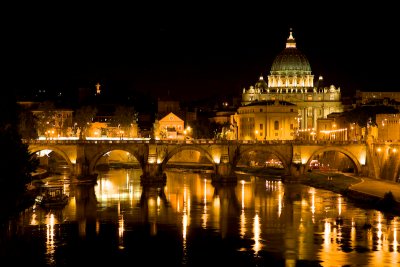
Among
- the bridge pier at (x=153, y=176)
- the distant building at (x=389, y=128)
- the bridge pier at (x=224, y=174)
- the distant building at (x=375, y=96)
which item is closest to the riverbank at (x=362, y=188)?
the distant building at (x=389, y=128)

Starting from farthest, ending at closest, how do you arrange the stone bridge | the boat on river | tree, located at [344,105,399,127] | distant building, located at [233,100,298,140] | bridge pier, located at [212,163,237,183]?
distant building, located at [233,100,298,140]
tree, located at [344,105,399,127]
bridge pier, located at [212,163,237,183]
the stone bridge
the boat on river

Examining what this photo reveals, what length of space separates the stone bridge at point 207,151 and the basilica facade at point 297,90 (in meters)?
65.6

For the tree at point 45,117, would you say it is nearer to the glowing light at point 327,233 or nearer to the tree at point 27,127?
the tree at point 27,127

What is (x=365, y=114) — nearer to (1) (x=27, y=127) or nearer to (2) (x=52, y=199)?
(1) (x=27, y=127)

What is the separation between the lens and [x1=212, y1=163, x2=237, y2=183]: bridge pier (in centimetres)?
7206

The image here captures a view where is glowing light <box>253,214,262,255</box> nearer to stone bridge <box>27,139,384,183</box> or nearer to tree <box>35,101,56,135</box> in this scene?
stone bridge <box>27,139,384,183</box>

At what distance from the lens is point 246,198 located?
59.8 m

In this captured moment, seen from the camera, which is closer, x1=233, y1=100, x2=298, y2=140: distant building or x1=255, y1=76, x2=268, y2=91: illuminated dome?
x1=233, y1=100, x2=298, y2=140: distant building

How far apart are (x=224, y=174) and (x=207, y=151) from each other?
2.90 meters

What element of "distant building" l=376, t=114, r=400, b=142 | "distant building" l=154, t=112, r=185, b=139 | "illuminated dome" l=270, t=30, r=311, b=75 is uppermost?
"illuminated dome" l=270, t=30, r=311, b=75

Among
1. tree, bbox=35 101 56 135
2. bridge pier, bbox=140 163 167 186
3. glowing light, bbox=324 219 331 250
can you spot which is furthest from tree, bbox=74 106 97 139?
glowing light, bbox=324 219 331 250

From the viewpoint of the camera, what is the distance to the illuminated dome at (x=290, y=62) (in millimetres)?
149000

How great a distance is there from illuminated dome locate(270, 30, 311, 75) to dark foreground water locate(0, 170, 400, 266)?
287 ft

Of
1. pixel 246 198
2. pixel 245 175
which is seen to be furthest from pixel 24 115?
pixel 246 198
